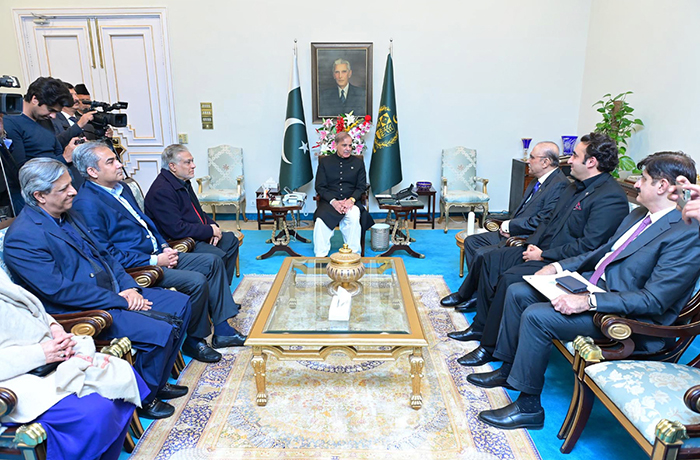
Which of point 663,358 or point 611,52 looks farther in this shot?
point 611,52

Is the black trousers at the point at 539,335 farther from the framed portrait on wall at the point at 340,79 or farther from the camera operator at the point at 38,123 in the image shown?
the framed portrait on wall at the point at 340,79

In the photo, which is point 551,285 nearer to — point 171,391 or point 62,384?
point 171,391

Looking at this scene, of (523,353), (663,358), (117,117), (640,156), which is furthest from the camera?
(640,156)

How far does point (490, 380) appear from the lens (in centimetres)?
253

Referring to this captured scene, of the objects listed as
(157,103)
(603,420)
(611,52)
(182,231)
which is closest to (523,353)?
(603,420)

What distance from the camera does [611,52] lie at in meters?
5.31

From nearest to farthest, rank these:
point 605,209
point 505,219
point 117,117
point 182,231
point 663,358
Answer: point 663,358 → point 605,209 → point 182,231 → point 117,117 → point 505,219

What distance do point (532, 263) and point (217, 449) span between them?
2.19 metres

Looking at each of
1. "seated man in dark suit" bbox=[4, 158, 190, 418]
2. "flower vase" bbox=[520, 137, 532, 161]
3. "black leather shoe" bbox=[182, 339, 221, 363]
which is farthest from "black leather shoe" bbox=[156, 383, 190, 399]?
"flower vase" bbox=[520, 137, 532, 161]

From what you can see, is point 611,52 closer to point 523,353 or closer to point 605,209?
point 605,209

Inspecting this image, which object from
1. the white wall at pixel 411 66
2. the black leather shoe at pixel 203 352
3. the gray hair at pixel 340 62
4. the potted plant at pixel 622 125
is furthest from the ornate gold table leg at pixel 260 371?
the gray hair at pixel 340 62

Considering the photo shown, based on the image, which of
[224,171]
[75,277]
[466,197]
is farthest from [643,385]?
[224,171]

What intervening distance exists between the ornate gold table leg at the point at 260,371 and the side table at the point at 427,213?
12.0 ft

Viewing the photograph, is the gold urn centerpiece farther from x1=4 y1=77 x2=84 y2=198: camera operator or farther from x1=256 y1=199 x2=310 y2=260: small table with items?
x1=4 y1=77 x2=84 y2=198: camera operator
